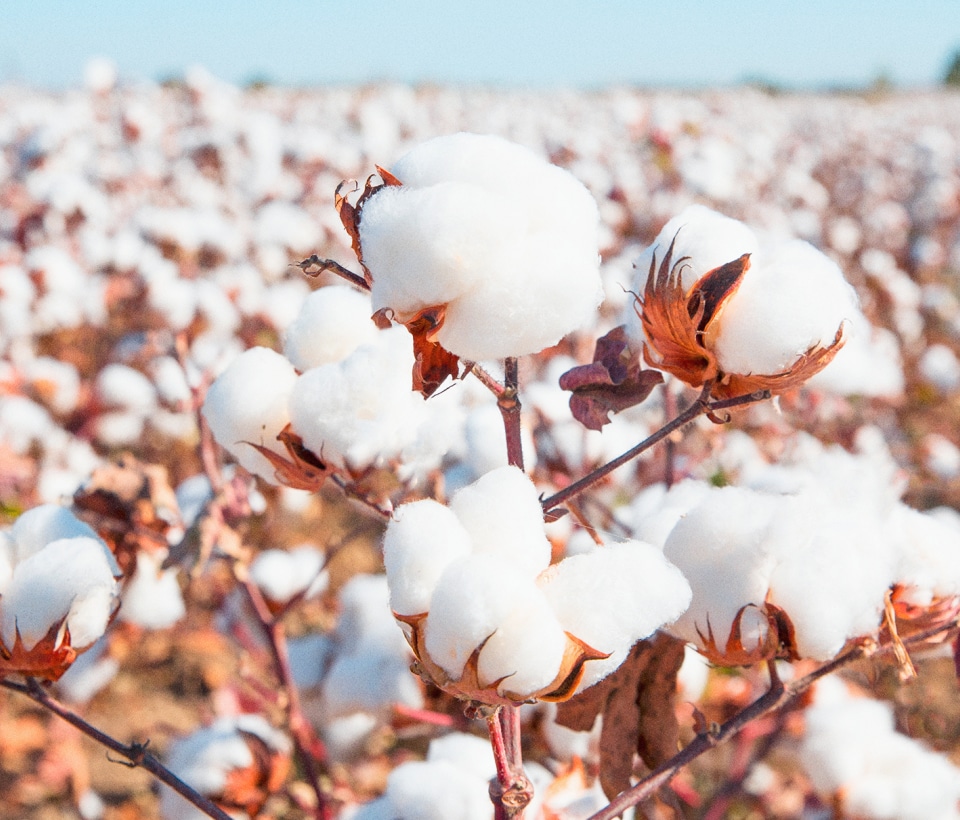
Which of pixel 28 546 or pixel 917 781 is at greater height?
pixel 28 546

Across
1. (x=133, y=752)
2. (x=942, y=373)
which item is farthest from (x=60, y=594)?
(x=942, y=373)

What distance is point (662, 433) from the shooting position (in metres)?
0.68

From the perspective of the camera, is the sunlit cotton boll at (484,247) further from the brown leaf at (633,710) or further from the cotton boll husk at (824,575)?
the brown leaf at (633,710)

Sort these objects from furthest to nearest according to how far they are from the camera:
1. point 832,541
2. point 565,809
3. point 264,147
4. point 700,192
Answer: point 264,147 → point 700,192 → point 565,809 → point 832,541

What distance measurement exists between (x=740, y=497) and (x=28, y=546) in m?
0.64

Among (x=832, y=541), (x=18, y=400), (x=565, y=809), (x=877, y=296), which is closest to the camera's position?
(x=832, y=541)

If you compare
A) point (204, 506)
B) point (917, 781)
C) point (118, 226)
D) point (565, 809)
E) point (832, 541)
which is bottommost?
point (118, 226)

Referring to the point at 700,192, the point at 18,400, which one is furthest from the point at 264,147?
the point at 18,400

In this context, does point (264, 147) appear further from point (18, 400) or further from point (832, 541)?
point (832, 541)

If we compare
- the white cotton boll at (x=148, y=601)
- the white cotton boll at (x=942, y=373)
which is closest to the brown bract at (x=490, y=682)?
the white cotton boll at (x=148, y=601)

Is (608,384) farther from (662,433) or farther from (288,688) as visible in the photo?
(288,688)

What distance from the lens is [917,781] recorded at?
48.2 inches

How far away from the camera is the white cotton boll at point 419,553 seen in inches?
22.0

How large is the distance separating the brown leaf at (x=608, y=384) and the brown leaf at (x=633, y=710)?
24cm
